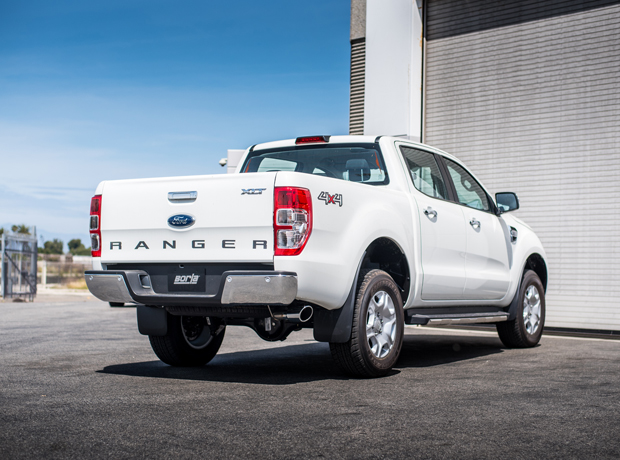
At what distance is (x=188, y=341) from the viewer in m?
6.88

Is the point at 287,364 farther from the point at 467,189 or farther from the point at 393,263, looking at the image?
the point at 467,189

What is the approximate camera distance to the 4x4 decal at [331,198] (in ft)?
17.7

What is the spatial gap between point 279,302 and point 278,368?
1.70m

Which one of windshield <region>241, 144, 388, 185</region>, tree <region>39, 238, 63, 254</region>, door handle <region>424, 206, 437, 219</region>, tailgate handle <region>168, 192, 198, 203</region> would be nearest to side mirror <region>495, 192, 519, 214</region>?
door handle <region>424, 206, 437, 219</region>

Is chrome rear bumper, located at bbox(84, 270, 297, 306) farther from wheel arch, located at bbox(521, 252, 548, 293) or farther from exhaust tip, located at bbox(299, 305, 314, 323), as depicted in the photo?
wheel arch, located at bbox(521, 252, 548, 293)

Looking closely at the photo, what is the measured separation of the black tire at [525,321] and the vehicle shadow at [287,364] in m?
0.23

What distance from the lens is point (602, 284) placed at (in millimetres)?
11125

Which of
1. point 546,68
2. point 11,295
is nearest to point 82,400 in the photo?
point 546,68

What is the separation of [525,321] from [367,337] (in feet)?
11.7

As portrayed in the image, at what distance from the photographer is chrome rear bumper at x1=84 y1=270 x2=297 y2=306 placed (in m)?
5.18

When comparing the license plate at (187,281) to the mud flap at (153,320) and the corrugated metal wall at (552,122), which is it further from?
the corrugated metal wall at (552,122)

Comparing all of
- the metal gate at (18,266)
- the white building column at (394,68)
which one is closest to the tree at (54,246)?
the metal gate at (18,266)

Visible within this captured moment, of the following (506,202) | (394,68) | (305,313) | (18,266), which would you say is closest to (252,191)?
(305,313)

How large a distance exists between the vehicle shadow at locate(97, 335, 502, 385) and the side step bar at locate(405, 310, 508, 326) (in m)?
0.44
